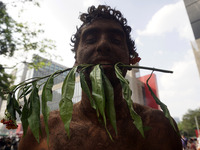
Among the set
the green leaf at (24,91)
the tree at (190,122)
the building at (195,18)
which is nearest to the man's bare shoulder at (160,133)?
the green leaf at (24,91)

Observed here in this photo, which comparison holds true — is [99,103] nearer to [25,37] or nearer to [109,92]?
[109,92]

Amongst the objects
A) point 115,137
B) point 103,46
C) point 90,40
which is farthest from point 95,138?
point 90,40

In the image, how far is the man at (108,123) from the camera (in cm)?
133

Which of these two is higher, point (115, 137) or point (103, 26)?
point (103, 26)

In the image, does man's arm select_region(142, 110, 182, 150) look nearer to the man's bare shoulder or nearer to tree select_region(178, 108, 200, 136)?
the man's bare shoulder

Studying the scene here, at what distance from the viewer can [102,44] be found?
4.93 ft

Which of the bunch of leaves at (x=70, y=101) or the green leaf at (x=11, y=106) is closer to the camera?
the bunch of leaves at (x=70, y=101)

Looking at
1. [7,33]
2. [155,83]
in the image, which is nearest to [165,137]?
[7,33]

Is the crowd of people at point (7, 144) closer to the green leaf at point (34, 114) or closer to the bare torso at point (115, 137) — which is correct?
Answer: the bare torso at point (115, 137)

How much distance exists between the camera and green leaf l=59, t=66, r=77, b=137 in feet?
2.30

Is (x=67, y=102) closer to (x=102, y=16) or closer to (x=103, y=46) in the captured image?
(x=103, y=46)

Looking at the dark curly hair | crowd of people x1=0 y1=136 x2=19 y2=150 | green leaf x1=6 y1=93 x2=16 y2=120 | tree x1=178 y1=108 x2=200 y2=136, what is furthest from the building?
tree x1=178 y1=108 x2=200 y2=136

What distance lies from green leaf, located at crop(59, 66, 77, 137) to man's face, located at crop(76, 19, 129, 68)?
62 cm

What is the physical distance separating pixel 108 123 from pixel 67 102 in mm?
829
